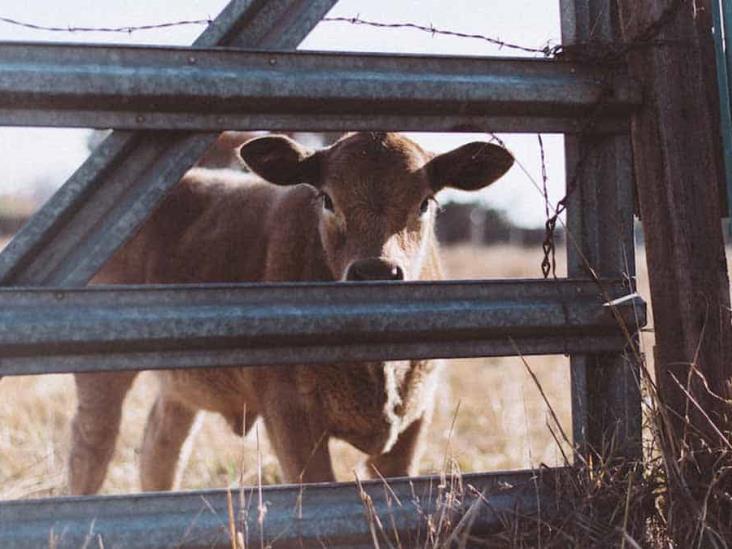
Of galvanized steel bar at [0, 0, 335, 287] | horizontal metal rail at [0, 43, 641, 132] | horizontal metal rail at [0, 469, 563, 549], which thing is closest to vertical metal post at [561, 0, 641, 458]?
horizontal metal rail at [0, 43, 641, 132]

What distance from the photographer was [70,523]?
256 centimetres

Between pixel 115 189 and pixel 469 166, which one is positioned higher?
pixel 469 166

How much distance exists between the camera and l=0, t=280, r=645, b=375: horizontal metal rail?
2.58 m

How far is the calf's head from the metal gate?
4.71ft

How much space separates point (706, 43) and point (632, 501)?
1.38 m

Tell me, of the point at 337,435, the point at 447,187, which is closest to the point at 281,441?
the point at 337,435

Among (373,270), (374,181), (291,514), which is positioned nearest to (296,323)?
(291,514)

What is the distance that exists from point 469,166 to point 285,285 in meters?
2.12

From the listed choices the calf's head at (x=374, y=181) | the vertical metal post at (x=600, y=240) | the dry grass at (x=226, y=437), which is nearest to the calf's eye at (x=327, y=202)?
the calf's head at (x=374, y=181)

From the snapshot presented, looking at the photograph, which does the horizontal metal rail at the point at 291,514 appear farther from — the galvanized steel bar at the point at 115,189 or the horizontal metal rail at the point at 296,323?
the galvanized steel bar at the point at 115,189

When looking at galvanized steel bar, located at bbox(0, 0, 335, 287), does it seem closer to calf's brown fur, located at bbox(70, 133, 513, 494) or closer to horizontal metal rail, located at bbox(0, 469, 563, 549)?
horizontal metal rail, located at bbox(0, 469, 563, 549)

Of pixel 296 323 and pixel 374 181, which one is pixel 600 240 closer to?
pixel 296 323

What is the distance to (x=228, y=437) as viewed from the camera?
7.61 metres

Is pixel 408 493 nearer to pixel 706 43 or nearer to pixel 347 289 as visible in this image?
pixel 347 289
